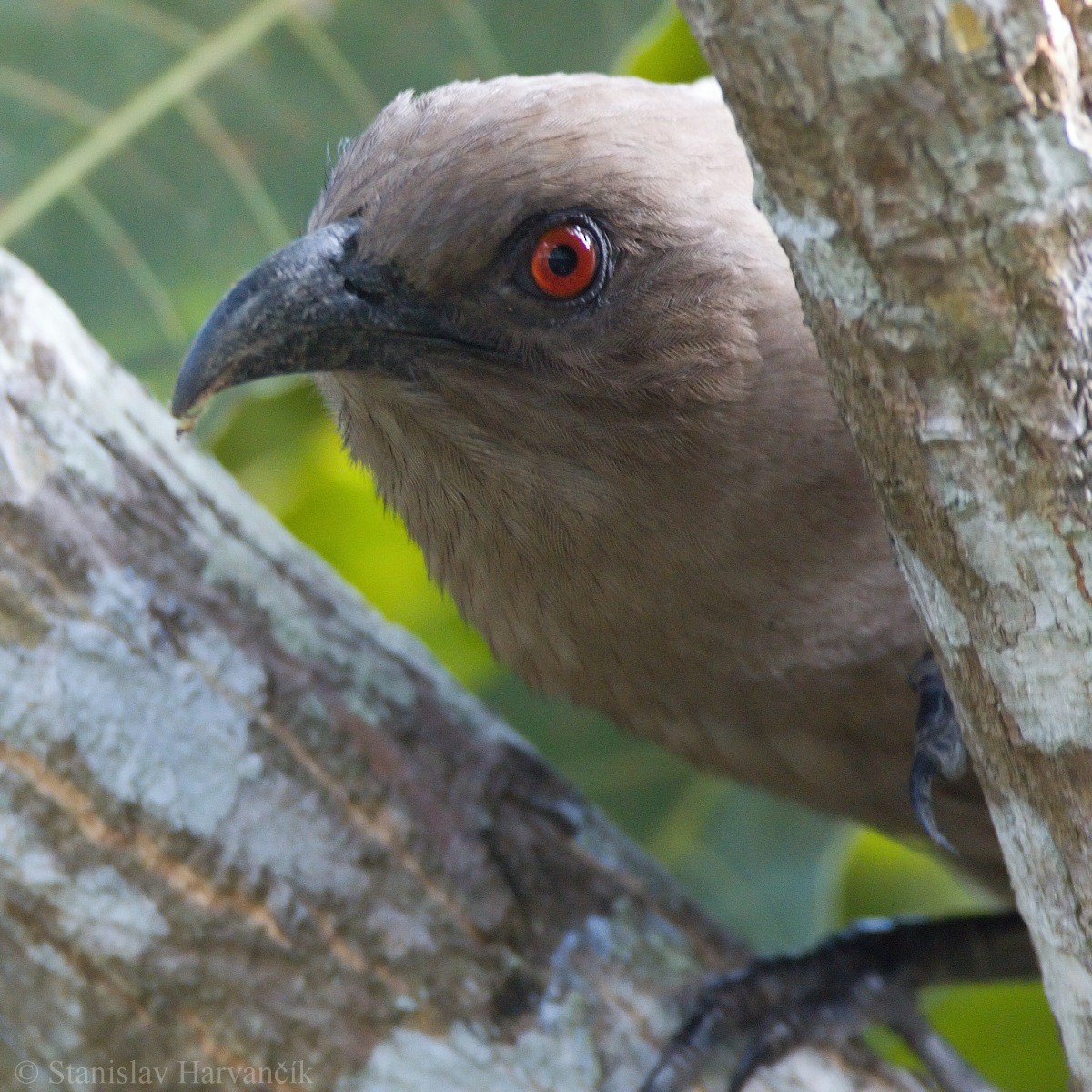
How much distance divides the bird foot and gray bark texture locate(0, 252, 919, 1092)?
4 centimetres

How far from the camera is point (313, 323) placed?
2.37m

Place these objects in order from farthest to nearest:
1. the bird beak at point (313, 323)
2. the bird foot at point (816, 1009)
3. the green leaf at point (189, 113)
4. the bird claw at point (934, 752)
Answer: the green leaf at point (189, 113), the bird foot at point (816, 1009), the bird beak at point (313, 323), the bird claw at point (934, 752)

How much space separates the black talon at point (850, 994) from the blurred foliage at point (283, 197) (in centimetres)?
82

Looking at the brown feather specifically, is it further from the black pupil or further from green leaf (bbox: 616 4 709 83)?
green leaf (bbox: 616 4 709 83)

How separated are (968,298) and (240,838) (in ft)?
4.60

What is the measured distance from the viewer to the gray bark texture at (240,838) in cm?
219

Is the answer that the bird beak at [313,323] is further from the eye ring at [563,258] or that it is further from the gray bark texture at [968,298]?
the gray bark texture at [968,298]

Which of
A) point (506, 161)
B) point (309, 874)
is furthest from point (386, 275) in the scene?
point (309, 874)

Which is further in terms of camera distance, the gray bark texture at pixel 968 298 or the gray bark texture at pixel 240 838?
the gray bark texture at pixel 240 838

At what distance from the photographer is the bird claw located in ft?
6.93

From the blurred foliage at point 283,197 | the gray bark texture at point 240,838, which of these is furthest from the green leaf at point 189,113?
the gray bark texture at point 240,838

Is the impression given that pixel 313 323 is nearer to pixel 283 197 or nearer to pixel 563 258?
pixel 563 258

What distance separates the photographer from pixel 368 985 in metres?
2.34

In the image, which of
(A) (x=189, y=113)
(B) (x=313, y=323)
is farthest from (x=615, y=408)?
(A) (x=189, y=113)
